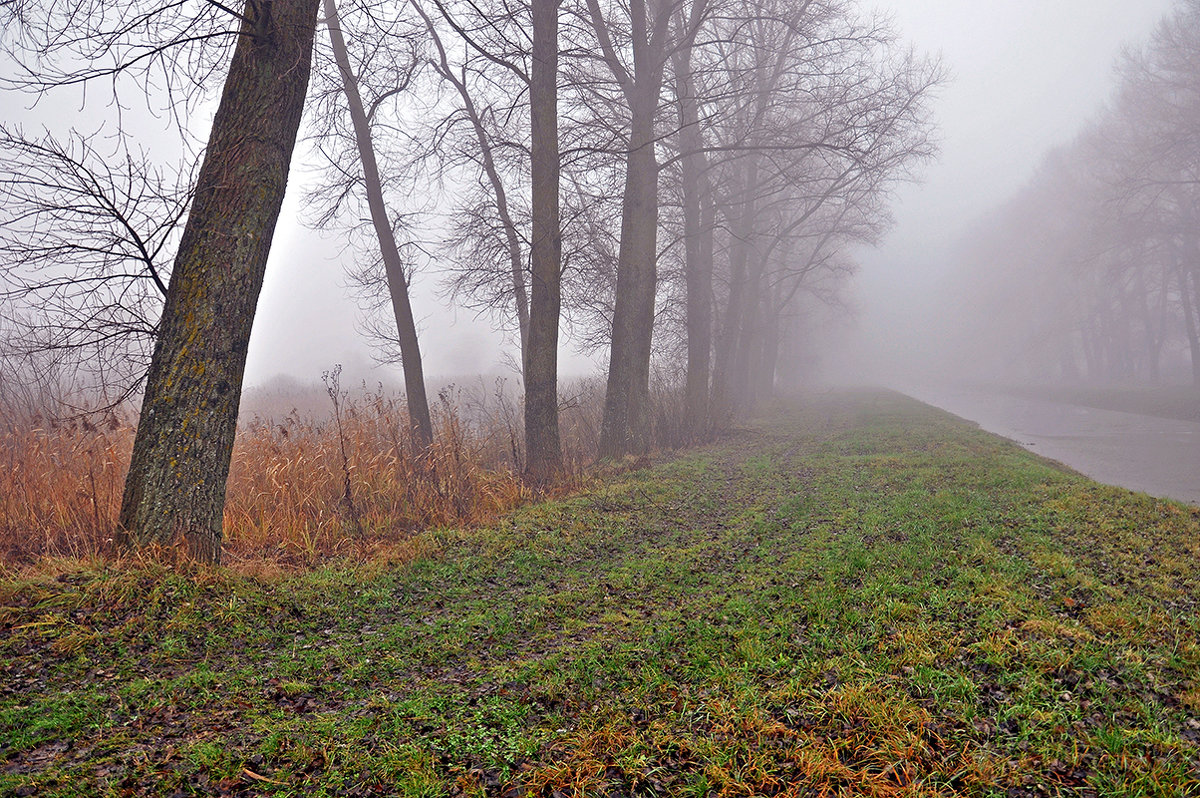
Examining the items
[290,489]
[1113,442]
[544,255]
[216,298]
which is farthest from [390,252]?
[1113,442]

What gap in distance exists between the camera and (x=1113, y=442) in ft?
51.5

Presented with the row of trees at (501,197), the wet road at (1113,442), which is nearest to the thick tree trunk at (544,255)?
the row of trees at (501,197)

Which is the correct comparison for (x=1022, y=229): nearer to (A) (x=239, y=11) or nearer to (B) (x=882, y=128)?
(B) (x=882, y=128)

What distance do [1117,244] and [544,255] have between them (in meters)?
27.2

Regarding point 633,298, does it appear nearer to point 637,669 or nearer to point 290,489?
point 290,489

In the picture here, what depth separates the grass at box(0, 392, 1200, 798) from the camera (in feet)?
9.71

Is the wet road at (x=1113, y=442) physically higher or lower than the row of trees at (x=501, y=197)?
lower

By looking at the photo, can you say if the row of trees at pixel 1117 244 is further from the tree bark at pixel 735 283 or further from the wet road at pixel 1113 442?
the tree bark at pixel 735 283

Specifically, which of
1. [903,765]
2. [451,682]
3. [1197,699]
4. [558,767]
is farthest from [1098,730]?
[451,682]

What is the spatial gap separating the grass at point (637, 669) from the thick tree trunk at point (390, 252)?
4.56 meters

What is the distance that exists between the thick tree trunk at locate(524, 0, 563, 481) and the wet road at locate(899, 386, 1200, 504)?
9.27 m

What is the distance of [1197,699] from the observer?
342 centimetres

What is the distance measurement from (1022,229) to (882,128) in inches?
1524

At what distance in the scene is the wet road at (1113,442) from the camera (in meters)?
10.9
